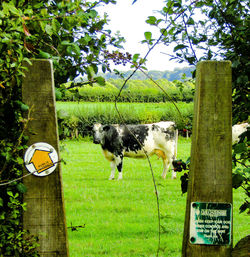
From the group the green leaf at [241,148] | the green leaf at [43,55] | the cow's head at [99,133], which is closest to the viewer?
the green leaf at [241,148]

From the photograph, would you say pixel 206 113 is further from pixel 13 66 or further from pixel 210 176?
pixel 13 66

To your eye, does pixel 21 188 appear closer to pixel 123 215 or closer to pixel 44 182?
pixel 44 182

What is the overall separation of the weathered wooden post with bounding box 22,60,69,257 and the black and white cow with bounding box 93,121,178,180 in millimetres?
10525

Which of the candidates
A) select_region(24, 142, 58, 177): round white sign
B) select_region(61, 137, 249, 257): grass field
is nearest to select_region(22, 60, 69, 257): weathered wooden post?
select_region(24, 142, 58, 177): round white sign

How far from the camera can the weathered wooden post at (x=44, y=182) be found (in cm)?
220

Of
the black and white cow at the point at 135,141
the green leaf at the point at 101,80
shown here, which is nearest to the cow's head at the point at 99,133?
the black and white cow at the point at 135,141

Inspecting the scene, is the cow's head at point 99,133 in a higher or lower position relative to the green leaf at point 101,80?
lower

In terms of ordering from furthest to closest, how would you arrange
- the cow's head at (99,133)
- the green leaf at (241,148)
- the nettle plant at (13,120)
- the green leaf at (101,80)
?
the cow's head at (99,133)
the green leaf at (101,80)
the green leaf at (241,148)
the nettle plant at (13,120)

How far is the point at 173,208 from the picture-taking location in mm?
7953

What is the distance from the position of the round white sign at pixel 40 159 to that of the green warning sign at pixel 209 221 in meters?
0.72

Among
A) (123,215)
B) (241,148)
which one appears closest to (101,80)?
(241,148)

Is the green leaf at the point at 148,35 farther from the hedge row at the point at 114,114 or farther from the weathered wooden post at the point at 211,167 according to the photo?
the hedge row at the point at 114,114

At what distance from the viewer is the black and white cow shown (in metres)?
13.3

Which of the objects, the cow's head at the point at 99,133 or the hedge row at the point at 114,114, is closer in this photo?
the cow's head at the point at 99,133
